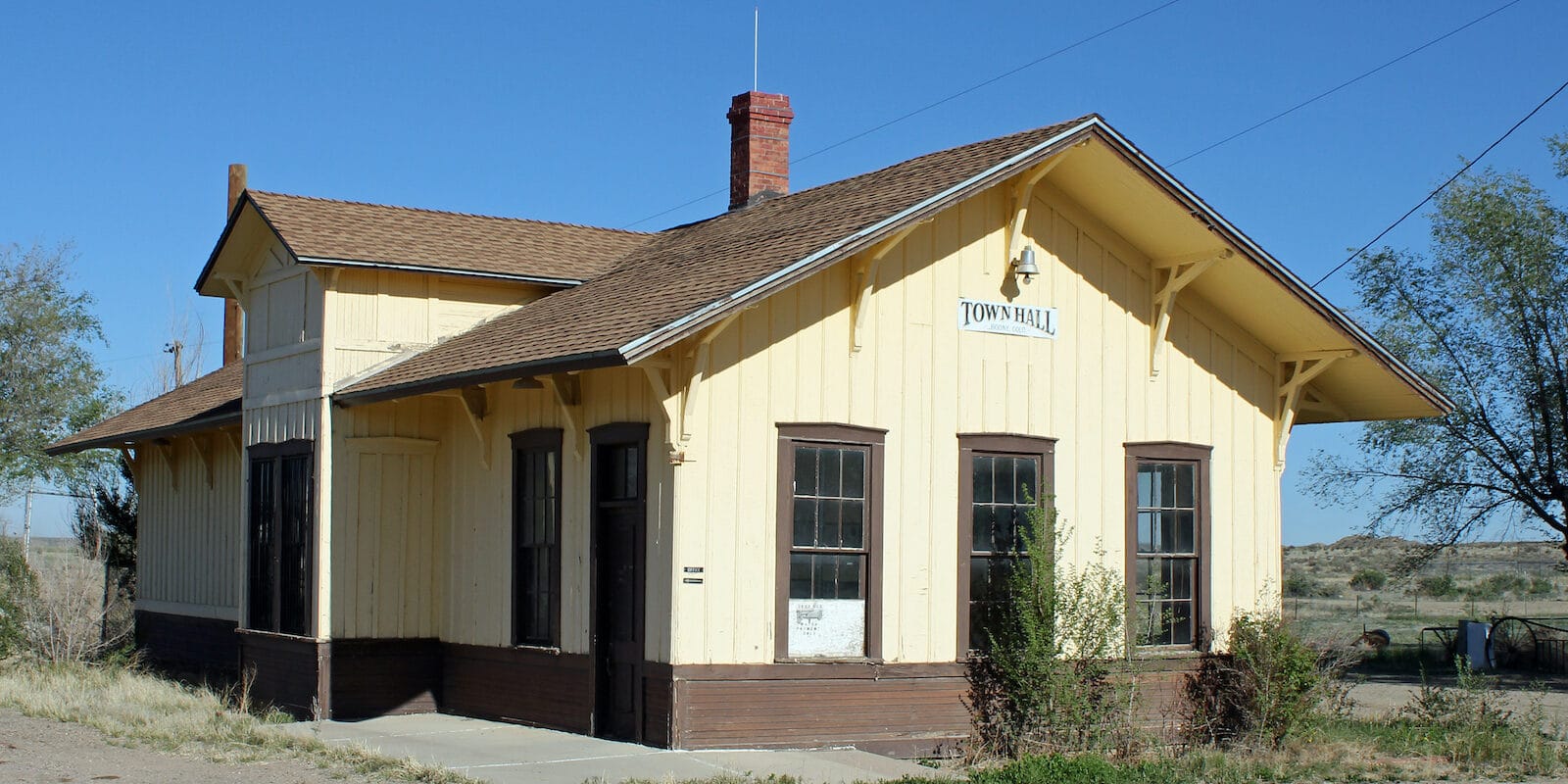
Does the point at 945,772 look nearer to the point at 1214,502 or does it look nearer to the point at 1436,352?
the point at 1214,502

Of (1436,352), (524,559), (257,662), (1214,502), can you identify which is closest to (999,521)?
(1214,502)

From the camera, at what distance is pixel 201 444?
66.6ft

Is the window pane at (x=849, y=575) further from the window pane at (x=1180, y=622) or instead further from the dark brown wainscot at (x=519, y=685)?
the window pane at (x=1180, y=622)

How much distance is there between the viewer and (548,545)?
13758 millimetres

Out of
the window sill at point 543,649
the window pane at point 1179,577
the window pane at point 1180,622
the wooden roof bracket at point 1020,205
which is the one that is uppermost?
Answer: the wooden roof bracket at point 1020,205

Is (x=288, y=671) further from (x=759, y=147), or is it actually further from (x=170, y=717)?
(x=759, y=147)

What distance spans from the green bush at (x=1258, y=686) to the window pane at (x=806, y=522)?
395 cm

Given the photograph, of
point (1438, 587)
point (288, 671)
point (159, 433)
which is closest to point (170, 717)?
point (288, 671)

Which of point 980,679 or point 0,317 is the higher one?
point 0,317

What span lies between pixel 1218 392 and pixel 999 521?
265 cm

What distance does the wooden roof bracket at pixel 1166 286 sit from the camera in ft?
45.2

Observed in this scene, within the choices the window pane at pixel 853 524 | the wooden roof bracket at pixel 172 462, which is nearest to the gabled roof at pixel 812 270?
the window pane at pixel 853 524

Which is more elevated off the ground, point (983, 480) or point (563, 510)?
point (983, 480)

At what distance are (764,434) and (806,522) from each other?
770 mm
